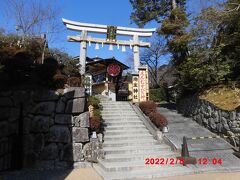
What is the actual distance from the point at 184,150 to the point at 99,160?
8.82 ft

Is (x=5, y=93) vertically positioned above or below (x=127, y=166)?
above

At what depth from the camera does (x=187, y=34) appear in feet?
47.0

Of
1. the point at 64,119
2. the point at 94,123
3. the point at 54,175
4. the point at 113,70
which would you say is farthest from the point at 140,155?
the point at 113,70

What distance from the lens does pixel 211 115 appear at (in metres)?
12.2

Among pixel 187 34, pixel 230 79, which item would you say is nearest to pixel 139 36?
pixel 187 34

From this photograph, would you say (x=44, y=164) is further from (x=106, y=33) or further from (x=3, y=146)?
(x=106, y=33)

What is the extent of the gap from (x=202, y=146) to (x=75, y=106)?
488 cm

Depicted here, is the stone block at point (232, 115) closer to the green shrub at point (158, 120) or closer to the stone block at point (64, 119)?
the green shrub at point (158, 120)

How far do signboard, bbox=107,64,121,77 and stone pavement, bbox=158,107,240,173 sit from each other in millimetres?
10213

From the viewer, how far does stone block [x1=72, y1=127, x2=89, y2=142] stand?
8.90 m

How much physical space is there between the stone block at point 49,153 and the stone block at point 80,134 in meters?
0.68

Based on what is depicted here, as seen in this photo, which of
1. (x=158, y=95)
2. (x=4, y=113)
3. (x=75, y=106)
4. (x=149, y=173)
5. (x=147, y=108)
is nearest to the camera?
(x=149, y=173)

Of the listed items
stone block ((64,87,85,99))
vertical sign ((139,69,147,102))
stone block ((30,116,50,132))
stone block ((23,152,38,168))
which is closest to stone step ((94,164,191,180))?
stone block ((23,152,38,168))

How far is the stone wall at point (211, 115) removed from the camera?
35.1 ft
